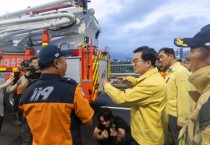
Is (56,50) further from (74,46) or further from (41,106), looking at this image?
(74,46)

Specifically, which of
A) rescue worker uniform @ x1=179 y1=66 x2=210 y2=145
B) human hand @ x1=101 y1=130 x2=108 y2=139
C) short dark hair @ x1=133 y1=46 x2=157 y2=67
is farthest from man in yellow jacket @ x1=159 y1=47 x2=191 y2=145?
rescue worker uniform @ x1=179 y1=66 x2=210 y2=145

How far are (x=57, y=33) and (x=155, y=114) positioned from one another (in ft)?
17.4

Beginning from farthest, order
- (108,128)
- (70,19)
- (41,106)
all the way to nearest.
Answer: (70,19) < (108,128) < (41,106)

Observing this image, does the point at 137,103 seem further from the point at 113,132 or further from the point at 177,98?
the point at 113,132

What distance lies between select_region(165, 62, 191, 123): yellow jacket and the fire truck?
3.21 m

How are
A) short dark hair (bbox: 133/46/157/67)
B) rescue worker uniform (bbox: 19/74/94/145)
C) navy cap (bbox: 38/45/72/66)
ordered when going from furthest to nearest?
1. short dark hair (bbox: 133/46/157/67)
2. navy cap (bbox: 38/45/72/66)
3. rescue worker uniform (bbox: 19/74/94/145)

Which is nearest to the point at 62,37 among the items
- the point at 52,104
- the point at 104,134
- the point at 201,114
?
the point at 104,134

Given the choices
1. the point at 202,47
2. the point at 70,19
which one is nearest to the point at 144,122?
the point at 202,47

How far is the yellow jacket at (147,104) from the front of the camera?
2.67 metres

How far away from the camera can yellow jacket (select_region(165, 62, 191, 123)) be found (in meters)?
3.29

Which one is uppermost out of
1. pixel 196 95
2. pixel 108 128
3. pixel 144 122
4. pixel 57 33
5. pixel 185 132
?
pixel 57 33

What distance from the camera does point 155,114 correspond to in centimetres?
274

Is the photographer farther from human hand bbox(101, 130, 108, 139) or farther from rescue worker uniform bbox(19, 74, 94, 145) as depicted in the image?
rescue worker uniform bbox(19, 74, 94, 145)

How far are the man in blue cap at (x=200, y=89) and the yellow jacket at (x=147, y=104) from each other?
979mm
